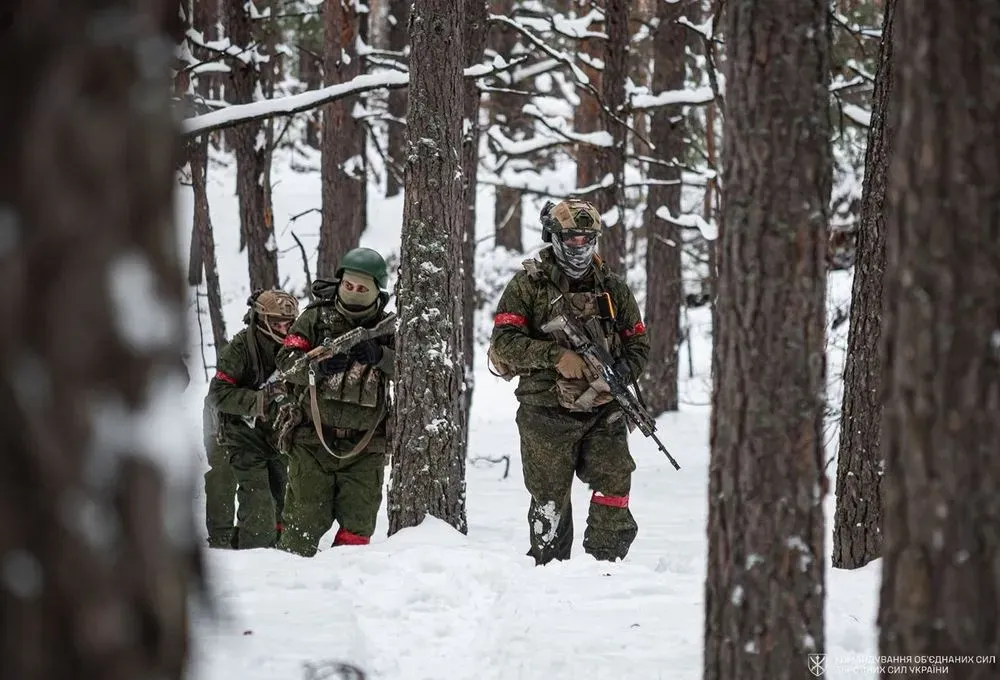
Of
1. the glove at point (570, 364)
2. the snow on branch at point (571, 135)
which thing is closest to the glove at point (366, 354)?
the glove at point (570, 364)

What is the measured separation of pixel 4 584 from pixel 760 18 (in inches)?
91.2

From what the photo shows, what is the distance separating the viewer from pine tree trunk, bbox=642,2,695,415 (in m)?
13.7

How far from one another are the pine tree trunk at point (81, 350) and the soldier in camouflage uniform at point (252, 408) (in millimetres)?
5549

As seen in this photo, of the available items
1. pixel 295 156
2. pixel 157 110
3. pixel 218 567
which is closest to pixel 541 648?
pixel 218 567

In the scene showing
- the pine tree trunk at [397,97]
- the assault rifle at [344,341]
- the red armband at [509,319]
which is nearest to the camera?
the red armband at [509,319]

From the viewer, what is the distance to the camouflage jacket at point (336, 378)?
6.24m

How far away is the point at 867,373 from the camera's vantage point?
16.4 feet

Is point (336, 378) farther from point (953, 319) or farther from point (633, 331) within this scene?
point (953, 319)

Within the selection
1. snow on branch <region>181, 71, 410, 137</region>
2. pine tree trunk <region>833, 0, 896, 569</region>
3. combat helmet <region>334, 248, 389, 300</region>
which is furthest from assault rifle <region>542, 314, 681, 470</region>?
snow on branch <region>181, 71, 410, 137</region>

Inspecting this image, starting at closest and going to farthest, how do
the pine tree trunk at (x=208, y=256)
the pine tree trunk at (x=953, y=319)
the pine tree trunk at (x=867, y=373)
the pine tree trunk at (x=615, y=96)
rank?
the pine tree trunk at (x=953, y=319) → the pine tree trunk at (x=867, y=373) → the pine tree trunk at (x=615, y=96) → the pine tree trunk at (x=208, y=256)

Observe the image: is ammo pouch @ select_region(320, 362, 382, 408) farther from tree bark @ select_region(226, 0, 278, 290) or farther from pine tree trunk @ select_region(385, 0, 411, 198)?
pine tree trunk @ select_region(385, 0, 411, 198)

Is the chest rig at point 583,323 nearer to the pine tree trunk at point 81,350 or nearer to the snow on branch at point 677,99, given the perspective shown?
the pine tree trunk at point 81,350

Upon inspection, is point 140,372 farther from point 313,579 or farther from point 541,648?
point 313,579

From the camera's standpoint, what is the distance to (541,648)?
3998 millimetres
